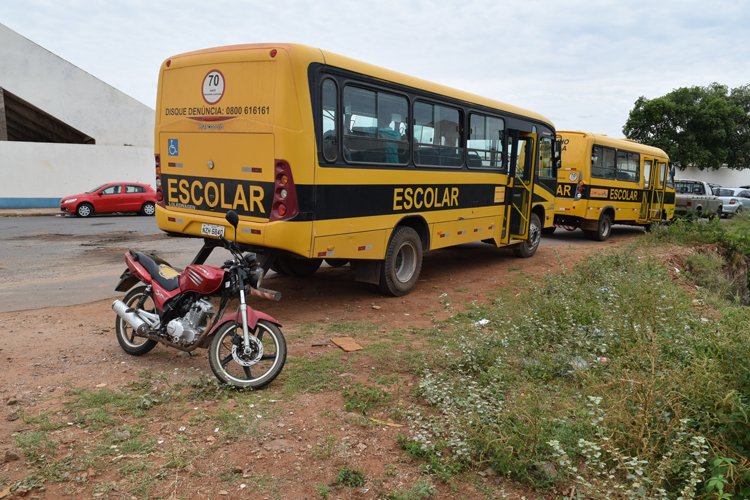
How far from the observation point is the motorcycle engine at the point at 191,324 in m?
4.89

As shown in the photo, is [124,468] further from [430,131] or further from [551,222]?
[551,222]

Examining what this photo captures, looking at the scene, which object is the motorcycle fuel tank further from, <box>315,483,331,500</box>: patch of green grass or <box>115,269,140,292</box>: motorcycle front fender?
<box>315,483,331,500</box>: patch of green grass

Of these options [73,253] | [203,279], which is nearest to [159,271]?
[203,279]

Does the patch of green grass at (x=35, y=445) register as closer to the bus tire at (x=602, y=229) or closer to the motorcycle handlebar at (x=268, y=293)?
the motorcycle handlebar at (x=268, y=293)

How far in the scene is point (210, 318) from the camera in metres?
5.01

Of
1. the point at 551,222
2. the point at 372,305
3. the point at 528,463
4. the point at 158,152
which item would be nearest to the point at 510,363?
the point at 528,463

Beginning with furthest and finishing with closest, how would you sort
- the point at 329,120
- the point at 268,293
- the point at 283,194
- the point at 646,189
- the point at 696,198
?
the point at 696,198 < the point at 646,189 < the point at 329,120 < the point at 283,194 < the point at 268,293

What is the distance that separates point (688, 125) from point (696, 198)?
43.9ft

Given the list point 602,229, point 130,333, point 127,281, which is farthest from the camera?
point 602,229

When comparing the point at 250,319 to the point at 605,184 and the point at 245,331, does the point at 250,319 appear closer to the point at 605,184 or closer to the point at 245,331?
the point at 245,331

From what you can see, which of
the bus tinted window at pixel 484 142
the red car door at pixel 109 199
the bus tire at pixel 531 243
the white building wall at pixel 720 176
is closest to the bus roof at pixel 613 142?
the bus tire at pixel 531 243

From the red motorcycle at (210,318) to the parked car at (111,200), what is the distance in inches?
648

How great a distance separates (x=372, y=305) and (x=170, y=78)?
12.5ft

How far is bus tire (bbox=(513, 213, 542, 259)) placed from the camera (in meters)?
11.8
